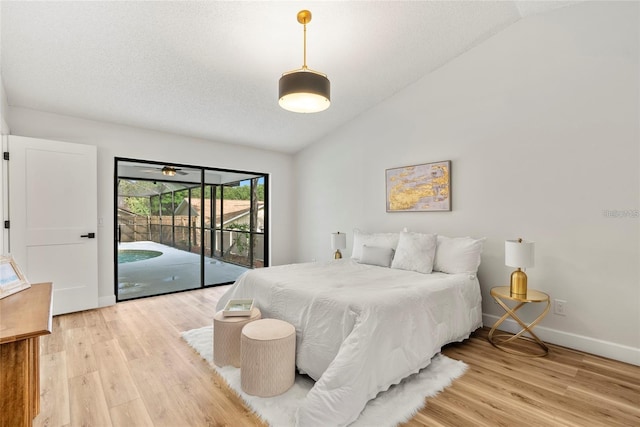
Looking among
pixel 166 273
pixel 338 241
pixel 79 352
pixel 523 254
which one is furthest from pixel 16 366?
pixel 166 273

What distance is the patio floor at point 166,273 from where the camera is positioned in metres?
4.80

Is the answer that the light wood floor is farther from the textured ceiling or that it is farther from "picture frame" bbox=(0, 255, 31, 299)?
the textured ceiling

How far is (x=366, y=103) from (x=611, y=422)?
12.9 feet

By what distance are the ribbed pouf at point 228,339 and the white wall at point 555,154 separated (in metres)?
2.52

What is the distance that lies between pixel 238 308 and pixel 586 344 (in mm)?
3057

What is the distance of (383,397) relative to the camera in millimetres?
1970

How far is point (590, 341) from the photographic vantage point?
2.66 m

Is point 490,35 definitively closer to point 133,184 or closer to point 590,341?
point 590,341

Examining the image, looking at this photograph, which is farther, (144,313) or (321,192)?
(321,192)

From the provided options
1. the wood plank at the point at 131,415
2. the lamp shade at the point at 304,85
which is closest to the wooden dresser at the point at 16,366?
the wood plank at the point at 131,415

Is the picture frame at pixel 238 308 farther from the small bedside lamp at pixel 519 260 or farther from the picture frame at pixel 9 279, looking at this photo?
the small bedside lamp at pixel 519 260

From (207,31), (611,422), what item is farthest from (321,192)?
(611,422)

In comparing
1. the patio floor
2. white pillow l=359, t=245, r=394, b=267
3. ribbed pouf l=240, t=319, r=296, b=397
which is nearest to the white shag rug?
ribbed pouf l=240, t=319, r=296, b=397

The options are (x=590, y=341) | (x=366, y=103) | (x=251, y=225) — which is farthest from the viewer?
(x=251, y=225)
